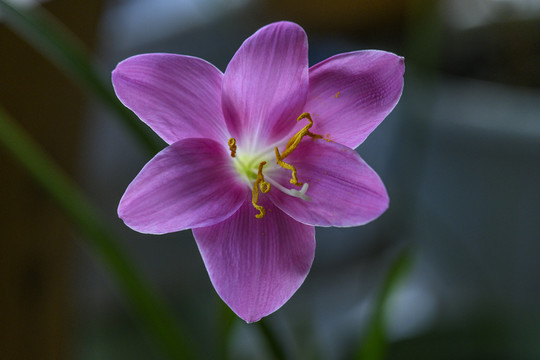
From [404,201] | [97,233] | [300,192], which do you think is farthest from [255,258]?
[404,201]

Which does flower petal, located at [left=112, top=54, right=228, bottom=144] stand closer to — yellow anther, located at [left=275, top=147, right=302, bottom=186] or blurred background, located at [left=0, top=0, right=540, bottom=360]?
yellow anther, located at [left=275, top=147, right=302, bottom=186]

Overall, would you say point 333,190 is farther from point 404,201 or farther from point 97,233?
point 404,201

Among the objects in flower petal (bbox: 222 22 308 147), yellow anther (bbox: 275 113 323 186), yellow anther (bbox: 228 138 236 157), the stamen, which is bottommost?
the stamen

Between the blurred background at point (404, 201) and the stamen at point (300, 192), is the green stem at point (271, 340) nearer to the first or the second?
the stamen at point (300, 192)

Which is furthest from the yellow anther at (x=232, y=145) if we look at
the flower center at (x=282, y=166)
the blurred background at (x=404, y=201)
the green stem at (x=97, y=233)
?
the blurred background at (x=404, y=201)

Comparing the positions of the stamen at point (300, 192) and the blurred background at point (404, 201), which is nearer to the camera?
the stamen at point (300, 192)

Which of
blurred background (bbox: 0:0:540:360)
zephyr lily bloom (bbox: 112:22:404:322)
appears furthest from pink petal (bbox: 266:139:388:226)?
blurred background (bbox: 0:0:540:360)
